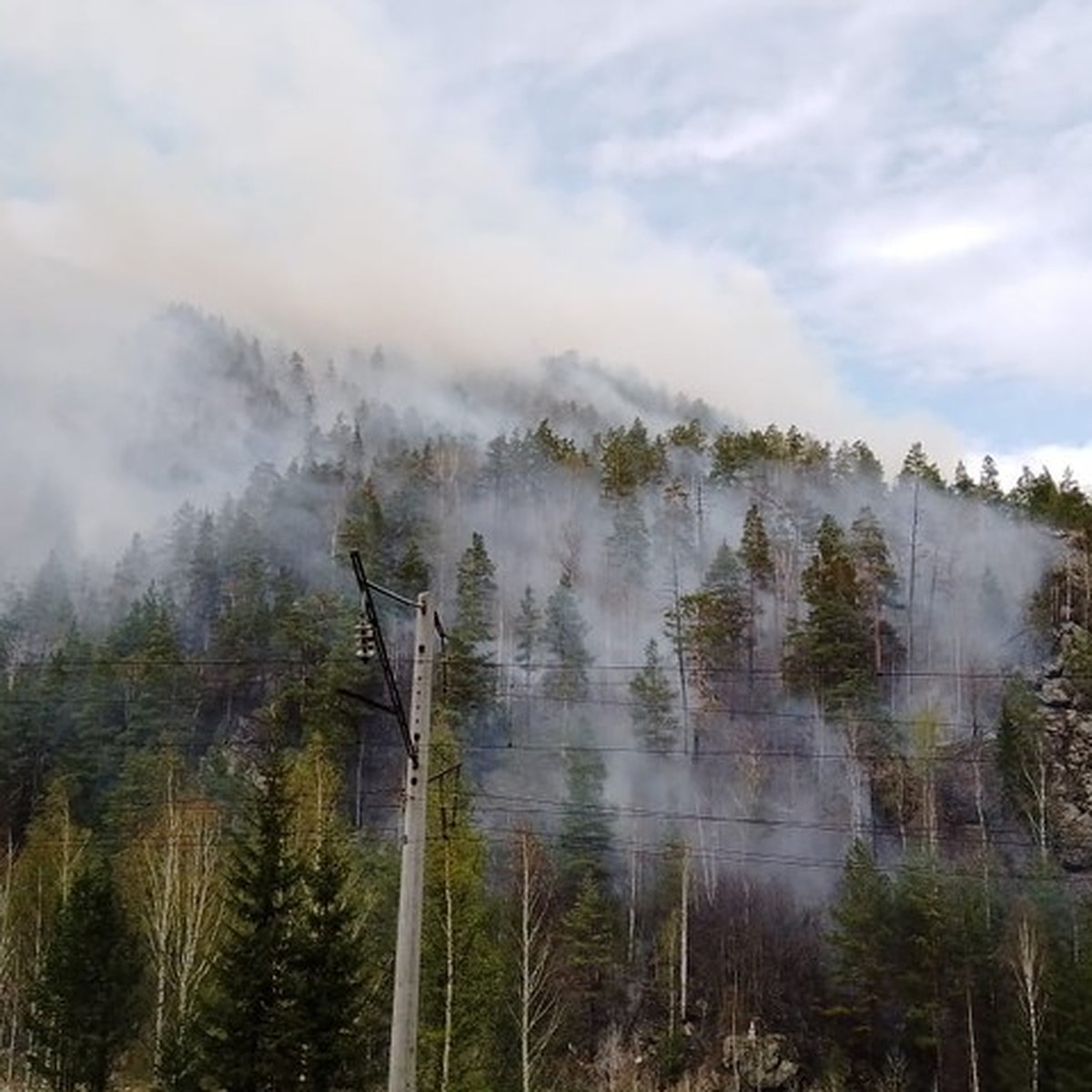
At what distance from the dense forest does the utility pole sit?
125 inches

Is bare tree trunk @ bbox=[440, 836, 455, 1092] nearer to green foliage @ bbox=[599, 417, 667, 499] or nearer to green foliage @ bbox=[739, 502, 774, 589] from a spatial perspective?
green foliage @ bbox=[739, 502, 774, 589]

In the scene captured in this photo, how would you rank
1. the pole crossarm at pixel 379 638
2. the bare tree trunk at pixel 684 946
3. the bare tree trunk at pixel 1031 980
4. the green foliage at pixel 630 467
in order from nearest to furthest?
the pole crossarm at pixel 379 638 < the bare tree trunk at pixel 1031 980 < the bare tree trunk at pixel 684 946 < the green foliage at pixel 630 467

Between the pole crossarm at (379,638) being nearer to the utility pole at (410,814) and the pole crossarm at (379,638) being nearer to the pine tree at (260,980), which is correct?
the utility pole at (410,814)

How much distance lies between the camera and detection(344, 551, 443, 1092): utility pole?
12.7 metres

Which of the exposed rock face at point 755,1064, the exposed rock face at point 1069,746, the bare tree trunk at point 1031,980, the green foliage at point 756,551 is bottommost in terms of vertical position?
the exposed rock face at point 755,1064

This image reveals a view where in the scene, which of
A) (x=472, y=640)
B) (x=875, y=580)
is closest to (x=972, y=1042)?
(x=472, y=640)

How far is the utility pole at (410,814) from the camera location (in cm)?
1269

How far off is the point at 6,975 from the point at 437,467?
76.4 m

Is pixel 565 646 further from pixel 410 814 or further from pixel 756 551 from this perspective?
pixel 410 814

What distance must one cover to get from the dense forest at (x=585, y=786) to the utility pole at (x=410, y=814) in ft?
10.4

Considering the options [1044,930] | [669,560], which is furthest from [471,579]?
[1044,930]

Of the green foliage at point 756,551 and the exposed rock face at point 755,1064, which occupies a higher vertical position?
the green foliage at point 756,551

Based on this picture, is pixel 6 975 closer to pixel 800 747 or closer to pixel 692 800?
pixel 692 800

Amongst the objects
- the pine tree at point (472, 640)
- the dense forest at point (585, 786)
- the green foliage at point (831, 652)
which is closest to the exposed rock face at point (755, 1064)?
the dense forest at point (585, 786)
